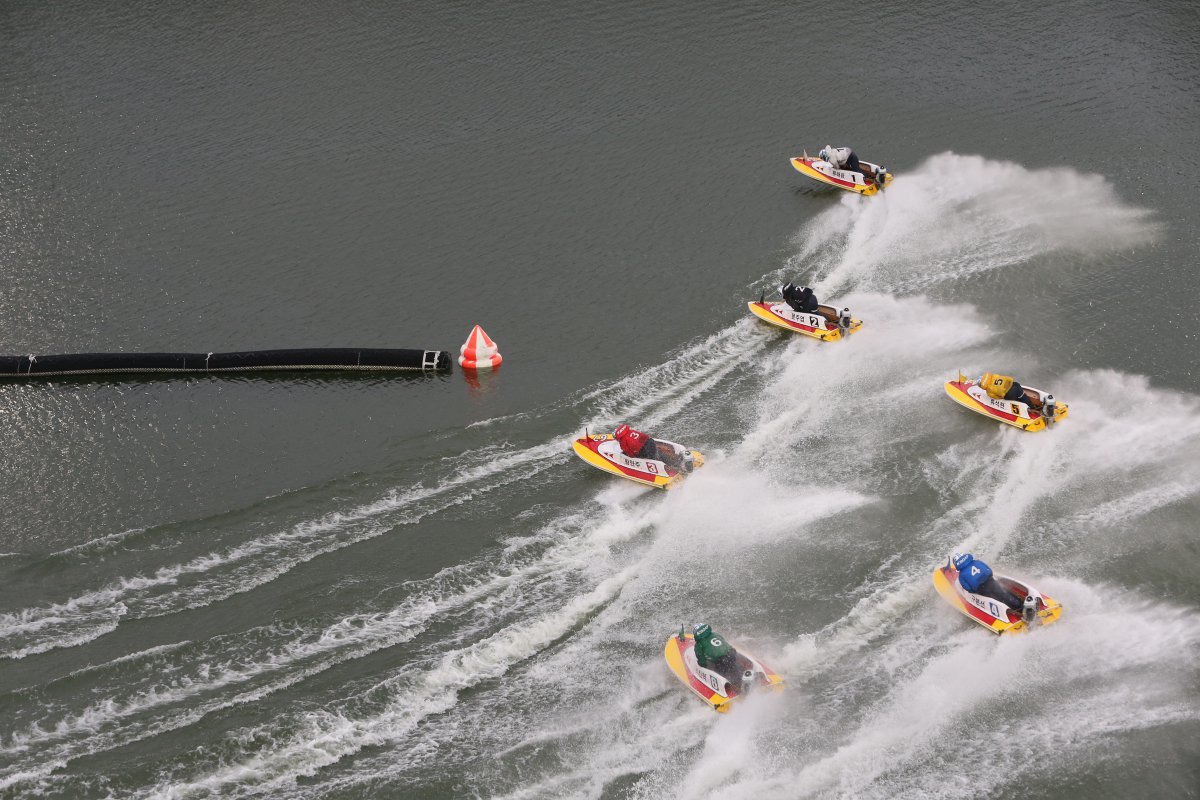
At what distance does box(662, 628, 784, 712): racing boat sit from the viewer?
35469mm

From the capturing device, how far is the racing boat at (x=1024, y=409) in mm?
46375

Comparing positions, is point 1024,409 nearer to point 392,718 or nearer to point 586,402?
point 586,402

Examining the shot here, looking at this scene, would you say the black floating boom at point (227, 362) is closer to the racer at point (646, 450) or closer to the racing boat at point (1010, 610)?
the racer at point (646, 450)

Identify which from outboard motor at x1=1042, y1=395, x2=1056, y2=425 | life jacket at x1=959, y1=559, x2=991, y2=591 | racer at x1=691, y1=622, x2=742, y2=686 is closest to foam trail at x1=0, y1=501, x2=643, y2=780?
racer at x1=691, y1=622, x2=742, y2=686

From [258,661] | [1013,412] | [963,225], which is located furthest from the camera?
[963,225]

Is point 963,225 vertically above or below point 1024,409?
above

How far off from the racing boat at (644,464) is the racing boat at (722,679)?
29.0 ft

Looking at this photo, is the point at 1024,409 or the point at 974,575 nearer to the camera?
the point at 974,575

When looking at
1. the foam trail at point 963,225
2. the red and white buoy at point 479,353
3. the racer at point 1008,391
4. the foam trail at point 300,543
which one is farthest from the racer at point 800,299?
the red and white buoy at point 479,353

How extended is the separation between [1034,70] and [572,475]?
4361cm

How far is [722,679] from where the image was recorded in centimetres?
3550

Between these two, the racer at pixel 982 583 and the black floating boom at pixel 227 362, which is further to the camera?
the black floating boom at pixel 227 362

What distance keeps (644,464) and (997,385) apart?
47.5 feet

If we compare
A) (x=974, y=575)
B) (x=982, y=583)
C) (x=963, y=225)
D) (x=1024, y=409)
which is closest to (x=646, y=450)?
(x=974, y=575)
